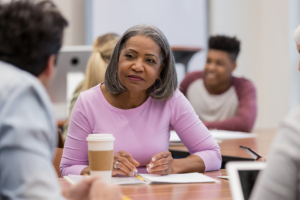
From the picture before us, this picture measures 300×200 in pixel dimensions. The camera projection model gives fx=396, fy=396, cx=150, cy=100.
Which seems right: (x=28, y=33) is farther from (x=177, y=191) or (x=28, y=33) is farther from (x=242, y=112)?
(x=242, y=112)

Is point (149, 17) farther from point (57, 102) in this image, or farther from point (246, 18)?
point (57, 102)

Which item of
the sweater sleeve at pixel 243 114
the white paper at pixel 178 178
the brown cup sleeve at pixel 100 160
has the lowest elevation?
the sweater sleeve at pixel 243 114

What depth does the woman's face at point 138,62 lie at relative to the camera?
1.58m

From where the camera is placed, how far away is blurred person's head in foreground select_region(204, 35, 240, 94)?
3156 mm

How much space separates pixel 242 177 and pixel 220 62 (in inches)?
93.5

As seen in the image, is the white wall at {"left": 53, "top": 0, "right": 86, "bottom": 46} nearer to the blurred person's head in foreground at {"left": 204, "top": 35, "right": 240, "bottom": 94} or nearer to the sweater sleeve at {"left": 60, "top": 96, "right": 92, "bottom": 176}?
the blurred person's head in foreground at {"left": 204, "top": 35, "right": 240, "bottom": 94}

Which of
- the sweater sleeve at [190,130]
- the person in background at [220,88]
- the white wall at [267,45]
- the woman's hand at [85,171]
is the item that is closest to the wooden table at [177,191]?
the woman's hand at [85,171]

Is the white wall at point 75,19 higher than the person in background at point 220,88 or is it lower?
higher

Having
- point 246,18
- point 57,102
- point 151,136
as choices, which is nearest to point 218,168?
point 151,136

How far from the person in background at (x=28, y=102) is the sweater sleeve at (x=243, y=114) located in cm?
210

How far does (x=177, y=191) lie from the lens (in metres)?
1.15

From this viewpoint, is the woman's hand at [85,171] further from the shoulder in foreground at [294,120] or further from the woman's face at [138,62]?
the shoulder in foreground at [294,120]

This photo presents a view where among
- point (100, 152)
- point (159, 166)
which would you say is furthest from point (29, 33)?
point (159, 166)

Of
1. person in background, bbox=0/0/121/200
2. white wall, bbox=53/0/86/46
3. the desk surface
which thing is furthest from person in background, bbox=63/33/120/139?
white wall, bbox=53/0/86/46
